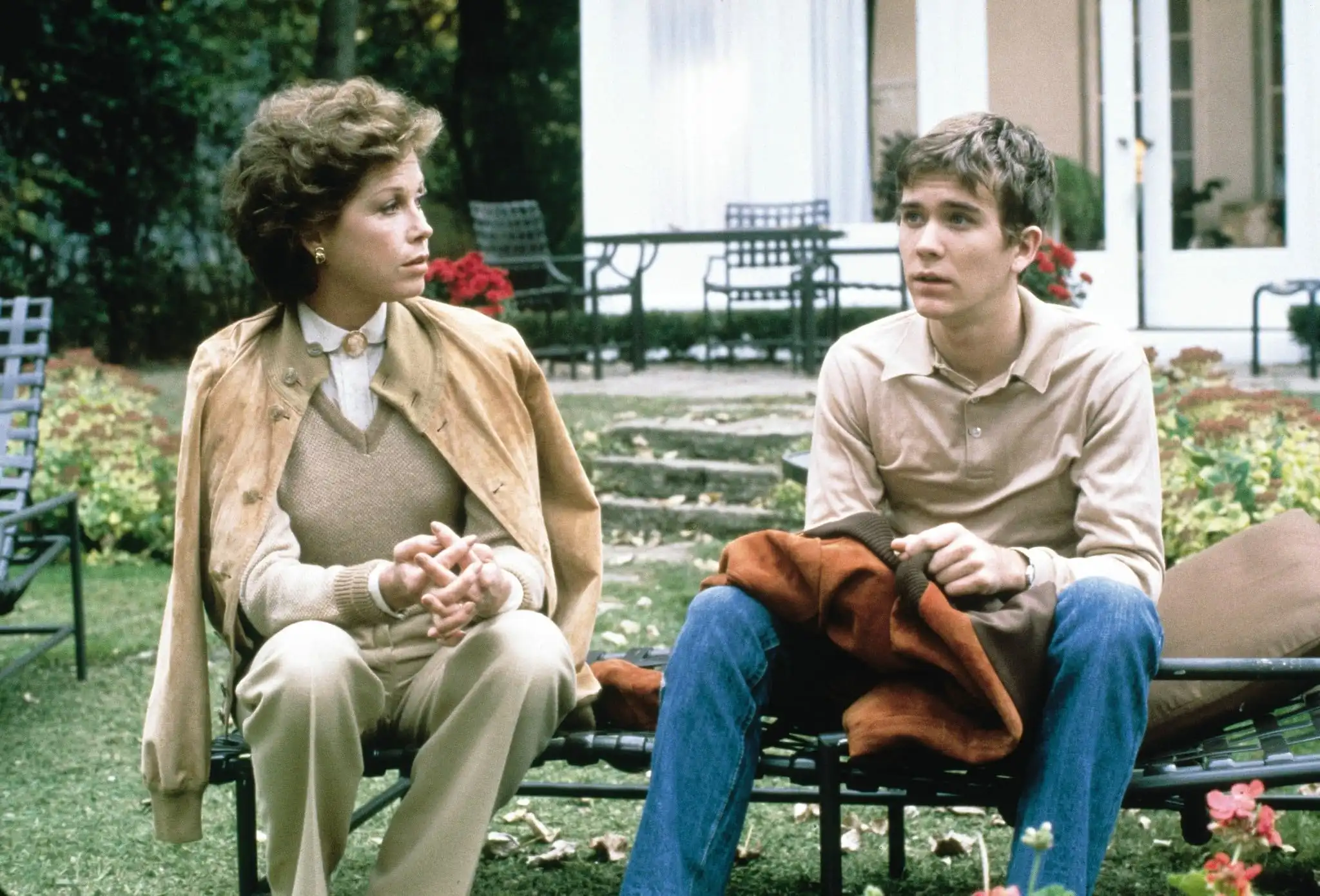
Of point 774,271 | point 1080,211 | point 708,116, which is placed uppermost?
point 708,116

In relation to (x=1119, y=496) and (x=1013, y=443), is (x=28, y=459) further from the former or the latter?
(x=1119, y=496)

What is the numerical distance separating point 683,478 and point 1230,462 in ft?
9.12

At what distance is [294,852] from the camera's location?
8.66ft

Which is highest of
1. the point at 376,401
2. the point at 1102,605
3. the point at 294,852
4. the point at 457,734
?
the point at 376,401

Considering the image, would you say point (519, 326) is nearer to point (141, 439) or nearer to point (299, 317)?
point (141, 439)

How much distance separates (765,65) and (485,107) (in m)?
5.70

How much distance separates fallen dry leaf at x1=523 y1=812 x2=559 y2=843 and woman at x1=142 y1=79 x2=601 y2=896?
80cm

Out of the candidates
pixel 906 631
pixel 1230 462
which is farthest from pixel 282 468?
pixel 1230 462

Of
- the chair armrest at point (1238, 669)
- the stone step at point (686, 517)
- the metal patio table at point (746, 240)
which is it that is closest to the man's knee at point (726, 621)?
the chair armrest at point (1238, 669)

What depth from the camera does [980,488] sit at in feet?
9.37

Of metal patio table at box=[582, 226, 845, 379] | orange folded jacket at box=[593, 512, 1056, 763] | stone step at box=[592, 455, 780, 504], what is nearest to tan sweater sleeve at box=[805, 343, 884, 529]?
orange folded jacket at box=[593, 512, 1056, 763]

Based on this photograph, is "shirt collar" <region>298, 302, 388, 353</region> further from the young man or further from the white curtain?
the white curtain

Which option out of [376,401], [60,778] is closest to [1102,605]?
[376,401]

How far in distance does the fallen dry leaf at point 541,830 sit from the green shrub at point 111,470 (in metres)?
A: 3.49
